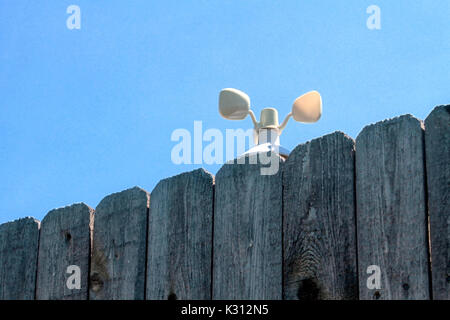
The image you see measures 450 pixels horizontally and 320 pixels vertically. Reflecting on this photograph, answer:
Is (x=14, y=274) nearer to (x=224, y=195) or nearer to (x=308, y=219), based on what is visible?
(x=224, y=195)

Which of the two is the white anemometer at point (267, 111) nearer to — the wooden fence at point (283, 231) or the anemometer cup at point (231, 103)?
the anemometer cup at point (231, 103)

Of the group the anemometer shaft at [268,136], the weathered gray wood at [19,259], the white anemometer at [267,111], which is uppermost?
the white anemometer at [267,111]

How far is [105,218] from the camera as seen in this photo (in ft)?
11.0

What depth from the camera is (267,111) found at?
4453mm

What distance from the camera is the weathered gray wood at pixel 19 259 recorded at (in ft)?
11.8

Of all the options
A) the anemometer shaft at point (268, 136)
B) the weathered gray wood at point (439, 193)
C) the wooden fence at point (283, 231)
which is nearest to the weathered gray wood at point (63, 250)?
the wooden fence at point (283, 231)

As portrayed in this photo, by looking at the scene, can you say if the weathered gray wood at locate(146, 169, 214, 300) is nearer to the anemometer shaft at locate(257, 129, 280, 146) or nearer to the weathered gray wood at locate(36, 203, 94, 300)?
the weathered gray wood at locate(36, 203, 94, 300)

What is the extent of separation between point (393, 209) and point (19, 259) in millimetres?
1936

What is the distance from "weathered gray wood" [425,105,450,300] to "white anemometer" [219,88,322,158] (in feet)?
4.96

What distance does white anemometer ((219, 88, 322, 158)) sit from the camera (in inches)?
162

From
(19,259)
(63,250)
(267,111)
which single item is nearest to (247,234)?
(63,250)

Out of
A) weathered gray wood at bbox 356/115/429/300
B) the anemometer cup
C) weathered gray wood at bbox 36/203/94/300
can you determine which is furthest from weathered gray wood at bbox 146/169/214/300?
the anemometer cup
